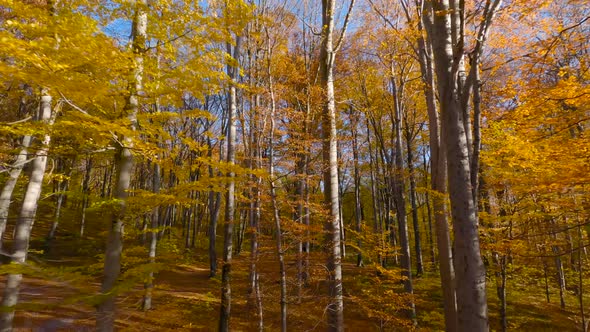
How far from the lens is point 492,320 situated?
11203 millimetres

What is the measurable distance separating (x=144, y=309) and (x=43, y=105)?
7853mm

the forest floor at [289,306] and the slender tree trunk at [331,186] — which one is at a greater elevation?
the slender tree trunk at [331,186]

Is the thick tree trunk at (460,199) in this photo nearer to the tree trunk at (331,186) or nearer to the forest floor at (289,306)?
the tree trunk at (331,186)

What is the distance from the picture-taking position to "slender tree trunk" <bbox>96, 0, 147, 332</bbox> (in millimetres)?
4076

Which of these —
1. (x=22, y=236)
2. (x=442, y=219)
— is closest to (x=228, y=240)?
(x=22, y=236)

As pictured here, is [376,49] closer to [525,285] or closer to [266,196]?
[266,196]

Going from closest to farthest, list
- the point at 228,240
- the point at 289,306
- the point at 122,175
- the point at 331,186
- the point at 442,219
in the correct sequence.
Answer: the point at 122,175, the point at 442,219, the point at 331,186, the point at 228,240, the point at 289,306

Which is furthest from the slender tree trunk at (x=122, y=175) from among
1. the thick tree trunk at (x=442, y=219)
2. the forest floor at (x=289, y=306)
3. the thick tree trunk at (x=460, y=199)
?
the thick tree trunk at (x=442, y=219)

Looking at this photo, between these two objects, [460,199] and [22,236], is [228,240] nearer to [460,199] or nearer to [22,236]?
[22,236]

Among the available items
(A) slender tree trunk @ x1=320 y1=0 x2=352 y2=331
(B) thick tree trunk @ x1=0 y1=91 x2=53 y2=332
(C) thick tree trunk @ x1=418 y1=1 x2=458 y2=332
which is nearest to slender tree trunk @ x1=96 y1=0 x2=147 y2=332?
(B) thick tree trunk @ x1=0 y1=91 x2=53 y2=332

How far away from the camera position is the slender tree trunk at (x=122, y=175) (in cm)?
408

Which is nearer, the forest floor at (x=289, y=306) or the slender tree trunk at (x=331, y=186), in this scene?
the slender tree trunk at (x=331, y=186)

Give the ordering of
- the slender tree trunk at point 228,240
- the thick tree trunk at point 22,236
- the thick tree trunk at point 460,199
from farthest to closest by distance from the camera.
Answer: the slender tree trunk at point 228,240 → the thick tree trunk at point 22,236 → the thick tree trunk at point 460,199

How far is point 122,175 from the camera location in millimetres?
4645
